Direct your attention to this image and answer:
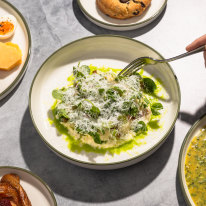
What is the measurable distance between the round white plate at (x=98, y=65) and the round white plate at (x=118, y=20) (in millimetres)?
200

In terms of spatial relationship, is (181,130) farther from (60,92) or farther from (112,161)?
(60,92)

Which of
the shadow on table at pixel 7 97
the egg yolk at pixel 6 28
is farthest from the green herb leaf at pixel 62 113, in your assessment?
the egg yolk at pixel 6 28

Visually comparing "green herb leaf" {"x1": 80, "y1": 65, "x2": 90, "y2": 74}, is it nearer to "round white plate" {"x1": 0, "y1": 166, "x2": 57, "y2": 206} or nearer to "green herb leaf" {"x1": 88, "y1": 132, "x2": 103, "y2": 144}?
"green herb leaf" {"x1": 88, "y1": 132, "x2": 103, "y2": 144}

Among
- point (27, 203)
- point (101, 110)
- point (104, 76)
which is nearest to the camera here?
point (27, 203)

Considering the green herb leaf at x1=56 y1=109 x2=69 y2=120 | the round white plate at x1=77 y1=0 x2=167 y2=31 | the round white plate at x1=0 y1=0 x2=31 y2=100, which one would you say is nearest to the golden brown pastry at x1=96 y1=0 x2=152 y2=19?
the round white plate at x1=77 y1=0 x2=167 y2=31

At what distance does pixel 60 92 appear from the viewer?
2.05m

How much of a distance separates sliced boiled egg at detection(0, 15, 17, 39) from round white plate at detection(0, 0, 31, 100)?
0.04 metres

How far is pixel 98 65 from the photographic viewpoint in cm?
222

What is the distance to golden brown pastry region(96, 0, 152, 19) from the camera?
2314mm

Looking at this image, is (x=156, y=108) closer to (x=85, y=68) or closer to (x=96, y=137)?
(x=96, y=137)

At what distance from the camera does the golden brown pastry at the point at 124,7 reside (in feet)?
7.59

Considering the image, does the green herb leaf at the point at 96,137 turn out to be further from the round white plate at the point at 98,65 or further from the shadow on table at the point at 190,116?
the shadow on table at the point at 190,116

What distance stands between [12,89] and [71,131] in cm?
57

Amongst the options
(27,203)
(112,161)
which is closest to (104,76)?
(112,161)
